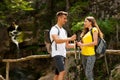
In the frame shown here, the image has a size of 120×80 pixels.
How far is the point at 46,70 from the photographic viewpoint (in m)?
19.8

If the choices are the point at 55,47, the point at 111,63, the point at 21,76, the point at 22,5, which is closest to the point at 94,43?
the point at 55,47

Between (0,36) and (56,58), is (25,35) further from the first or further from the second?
(56,58)

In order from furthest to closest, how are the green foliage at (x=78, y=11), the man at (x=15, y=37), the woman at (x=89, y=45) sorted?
the man at (x=15, y=37)
the green foliage at (x=78, y=11)
the woman at (x=89, y=45)

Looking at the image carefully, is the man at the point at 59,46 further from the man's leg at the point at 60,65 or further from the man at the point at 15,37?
the man at the point at 15,37

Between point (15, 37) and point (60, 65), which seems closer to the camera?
point (60, 65)

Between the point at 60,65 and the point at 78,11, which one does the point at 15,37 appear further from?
the point at 60,65

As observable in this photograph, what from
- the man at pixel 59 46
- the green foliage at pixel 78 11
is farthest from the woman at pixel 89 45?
the green foliage at pixel 78 11

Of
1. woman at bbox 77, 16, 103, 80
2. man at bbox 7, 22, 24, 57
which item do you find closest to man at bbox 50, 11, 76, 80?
woman at bbox 77, 16, 103, 80

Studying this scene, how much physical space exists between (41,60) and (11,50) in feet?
7.16

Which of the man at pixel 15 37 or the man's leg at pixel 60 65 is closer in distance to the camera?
the man's leg at pixel 60 65

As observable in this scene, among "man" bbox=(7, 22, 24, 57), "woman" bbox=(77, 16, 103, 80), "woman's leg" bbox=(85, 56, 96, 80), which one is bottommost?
"man" bbox=(7, 22, 24, 57)

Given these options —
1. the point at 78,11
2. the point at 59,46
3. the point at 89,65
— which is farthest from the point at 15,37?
the point at 59,46

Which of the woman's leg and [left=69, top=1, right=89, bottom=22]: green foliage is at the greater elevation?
[left=69, top=1, right=89, bottom=22]: green foliage

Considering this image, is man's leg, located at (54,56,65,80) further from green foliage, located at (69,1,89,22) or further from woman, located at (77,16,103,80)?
green foliage, located at (69,1,89,22)
